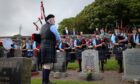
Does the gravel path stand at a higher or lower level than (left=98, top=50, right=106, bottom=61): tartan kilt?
lower

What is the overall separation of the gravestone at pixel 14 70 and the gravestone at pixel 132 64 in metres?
5.43

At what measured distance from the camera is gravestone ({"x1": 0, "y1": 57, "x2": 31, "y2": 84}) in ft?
30.4

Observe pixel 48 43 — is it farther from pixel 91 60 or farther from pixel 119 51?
pixel 119 51

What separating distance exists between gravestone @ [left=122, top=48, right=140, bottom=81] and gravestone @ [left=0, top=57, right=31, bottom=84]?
5432 mm

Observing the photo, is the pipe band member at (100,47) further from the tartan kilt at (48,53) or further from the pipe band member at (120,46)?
the tartan kilt at (48,53)

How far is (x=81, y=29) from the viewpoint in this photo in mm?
47938

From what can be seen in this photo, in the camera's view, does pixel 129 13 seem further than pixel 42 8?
Yes

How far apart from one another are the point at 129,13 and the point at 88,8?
775cm

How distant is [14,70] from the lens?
9.26 metres

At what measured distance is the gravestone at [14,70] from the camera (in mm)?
9266

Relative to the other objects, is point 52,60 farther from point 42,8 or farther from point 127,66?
point 42,8

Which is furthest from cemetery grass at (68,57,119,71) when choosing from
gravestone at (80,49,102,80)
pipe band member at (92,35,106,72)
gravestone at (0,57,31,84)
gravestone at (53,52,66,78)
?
gravestone at (0,57,31,84)

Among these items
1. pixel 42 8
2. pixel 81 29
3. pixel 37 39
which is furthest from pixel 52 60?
pixel 81 29

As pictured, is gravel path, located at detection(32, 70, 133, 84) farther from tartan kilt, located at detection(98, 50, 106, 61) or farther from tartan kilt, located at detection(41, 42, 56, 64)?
tartan kilt, located at detection(41, 42, 56, 64)
